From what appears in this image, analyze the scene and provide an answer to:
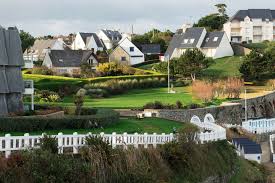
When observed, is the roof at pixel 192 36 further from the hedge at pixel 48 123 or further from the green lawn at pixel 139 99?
the hedge at pixel 48 123

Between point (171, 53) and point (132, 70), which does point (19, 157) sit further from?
point (171, 53)

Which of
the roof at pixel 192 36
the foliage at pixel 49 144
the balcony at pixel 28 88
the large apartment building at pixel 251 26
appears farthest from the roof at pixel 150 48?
the foliage at pixel 49 144

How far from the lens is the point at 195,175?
24.6 m

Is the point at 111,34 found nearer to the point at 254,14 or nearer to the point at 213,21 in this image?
the point at 213,21

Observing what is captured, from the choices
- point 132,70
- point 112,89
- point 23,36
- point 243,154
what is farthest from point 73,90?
point 23,36

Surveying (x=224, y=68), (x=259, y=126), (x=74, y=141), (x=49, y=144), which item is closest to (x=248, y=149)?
(x=259, y=126)

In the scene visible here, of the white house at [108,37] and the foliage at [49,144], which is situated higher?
the white house at [108,37]

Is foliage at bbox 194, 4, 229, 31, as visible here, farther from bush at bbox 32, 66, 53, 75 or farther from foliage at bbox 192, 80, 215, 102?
foliage at bbox 192, 80, 215, 102

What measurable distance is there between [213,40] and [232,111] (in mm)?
40677

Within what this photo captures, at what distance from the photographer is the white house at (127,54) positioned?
3521 inches

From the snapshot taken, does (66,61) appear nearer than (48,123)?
No

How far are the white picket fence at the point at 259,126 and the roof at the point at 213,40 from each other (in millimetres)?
40187

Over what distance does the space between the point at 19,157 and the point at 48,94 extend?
3179 cm

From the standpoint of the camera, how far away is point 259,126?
48.5 meters
